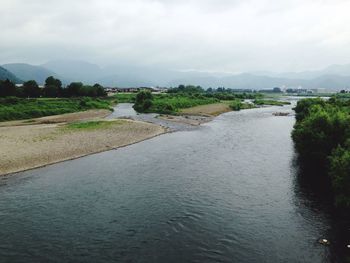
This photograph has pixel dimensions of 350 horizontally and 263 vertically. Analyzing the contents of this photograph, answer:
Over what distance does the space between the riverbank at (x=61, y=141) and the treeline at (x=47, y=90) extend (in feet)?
191

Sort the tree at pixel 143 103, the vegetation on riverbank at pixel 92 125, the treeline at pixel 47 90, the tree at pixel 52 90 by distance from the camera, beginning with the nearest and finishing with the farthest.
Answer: the vegetation on riverbank at pixel 92 125, the treeline at pixel 47 90, the tree at pixel 143 103, the tree at pixel 52 90

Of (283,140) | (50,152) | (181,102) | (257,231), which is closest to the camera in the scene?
(257,231)

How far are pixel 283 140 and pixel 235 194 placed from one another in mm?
34122

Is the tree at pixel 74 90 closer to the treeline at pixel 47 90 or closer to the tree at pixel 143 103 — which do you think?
the treeline at pixel 47 90

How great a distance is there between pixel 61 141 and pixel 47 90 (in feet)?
288

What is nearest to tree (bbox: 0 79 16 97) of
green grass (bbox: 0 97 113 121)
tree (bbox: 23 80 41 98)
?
tree (bbox: 23 80 41 98)

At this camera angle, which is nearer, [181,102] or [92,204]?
[92,204]

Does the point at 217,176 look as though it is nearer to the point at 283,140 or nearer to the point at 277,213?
the point at 277,213

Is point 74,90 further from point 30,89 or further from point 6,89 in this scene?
point 6,89

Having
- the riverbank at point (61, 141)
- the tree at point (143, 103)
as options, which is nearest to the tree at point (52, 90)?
the tree at point (143, 103)

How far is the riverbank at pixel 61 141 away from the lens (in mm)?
43000

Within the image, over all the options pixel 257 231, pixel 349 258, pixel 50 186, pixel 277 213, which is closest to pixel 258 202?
pixel 277 213

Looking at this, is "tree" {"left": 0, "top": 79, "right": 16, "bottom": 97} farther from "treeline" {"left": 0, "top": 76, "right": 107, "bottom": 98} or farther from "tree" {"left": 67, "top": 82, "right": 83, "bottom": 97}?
"tree" {"left": 67, "top": 82, "right": 83, "bottom": 97}

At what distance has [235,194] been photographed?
33.1 m
